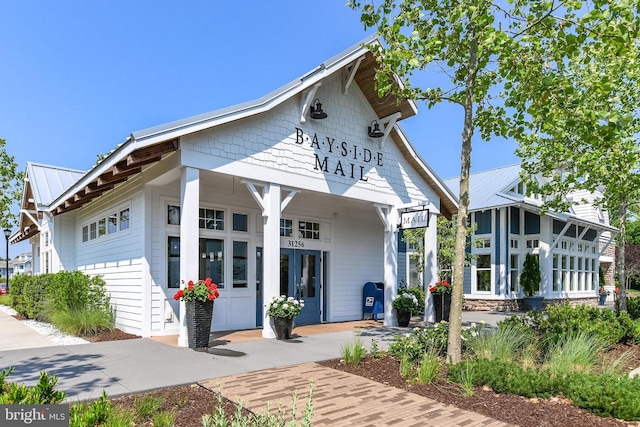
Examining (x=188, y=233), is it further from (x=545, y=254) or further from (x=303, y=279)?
(x=545, y=254)

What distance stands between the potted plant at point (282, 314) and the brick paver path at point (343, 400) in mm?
2328

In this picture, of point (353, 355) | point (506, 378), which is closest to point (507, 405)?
point (506, 378)

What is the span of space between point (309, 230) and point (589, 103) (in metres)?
6.97

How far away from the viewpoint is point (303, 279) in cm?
1143

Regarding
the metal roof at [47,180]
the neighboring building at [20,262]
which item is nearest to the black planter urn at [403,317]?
the metal roof at [47,180]

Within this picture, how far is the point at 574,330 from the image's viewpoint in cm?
788

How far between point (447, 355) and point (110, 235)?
8448 millimetres

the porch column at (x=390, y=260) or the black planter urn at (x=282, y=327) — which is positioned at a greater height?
the porch column at (x=390, y=260)

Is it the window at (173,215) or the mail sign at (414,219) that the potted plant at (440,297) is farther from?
the window at (173,215)

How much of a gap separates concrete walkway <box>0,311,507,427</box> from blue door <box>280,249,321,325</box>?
2613 mm

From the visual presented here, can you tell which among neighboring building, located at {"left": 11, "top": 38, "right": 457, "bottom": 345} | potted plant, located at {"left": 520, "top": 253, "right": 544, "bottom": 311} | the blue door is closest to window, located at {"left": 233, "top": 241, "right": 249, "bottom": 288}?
neighboring building, located at {"left": 11, "top": 38, "right": 457, "bottom": 345}

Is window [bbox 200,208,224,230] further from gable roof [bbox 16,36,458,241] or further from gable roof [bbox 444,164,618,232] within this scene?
gable roof [bbox 444,164,618,232]

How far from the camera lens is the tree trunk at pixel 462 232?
605 cm

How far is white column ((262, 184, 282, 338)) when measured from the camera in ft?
27.8
